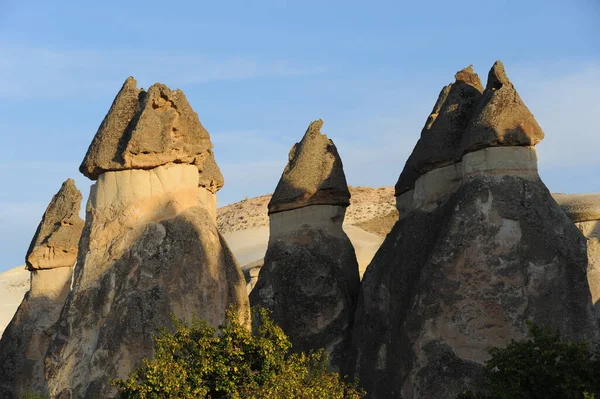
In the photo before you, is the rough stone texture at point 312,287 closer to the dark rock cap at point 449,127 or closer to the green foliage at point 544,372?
the dark rock cap at point 449,127

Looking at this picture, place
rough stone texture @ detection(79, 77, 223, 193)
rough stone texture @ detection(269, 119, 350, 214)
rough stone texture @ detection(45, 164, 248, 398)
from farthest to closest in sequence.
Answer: rough stone texture @ detection(269, 119, 350, 214), rough stone texture @ detection(79, 77, 223, 193), rough stone texture @ detection(45, 164, 248, 398)

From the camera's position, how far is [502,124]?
1805 centimetres

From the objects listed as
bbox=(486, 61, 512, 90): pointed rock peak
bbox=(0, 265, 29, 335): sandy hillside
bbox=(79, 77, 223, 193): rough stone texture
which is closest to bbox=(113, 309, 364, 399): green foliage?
bbox=(79, 77, 223, 193): rough stone texture

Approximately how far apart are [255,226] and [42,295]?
2217cm

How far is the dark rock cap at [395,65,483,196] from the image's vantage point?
19.4 metres

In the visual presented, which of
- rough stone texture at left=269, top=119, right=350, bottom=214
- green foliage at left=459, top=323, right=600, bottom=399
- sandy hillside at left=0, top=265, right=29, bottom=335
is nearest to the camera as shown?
green foliage at left=459, top=323, right=600, bottom=399

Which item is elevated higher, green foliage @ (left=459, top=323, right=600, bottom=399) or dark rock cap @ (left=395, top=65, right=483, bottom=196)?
dark rock cap @ (left=395, top=65, right=483, bottom=196)

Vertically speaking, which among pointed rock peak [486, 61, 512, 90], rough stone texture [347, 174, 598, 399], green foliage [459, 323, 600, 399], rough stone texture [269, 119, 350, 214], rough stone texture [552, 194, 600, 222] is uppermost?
pointed rock peak [486, 61, 512, 90]

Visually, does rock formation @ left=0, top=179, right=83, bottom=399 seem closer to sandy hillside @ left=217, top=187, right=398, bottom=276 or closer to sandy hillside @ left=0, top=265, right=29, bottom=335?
sandy hillside @ left=217, top=187, right=398, bottom=276

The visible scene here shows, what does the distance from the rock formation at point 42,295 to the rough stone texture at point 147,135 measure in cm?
528

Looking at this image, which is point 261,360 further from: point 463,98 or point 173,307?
point 463,98

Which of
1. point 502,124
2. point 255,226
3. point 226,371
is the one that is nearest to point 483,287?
point 502,124

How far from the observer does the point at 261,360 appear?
45.3ft

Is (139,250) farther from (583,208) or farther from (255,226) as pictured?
(255,226)
